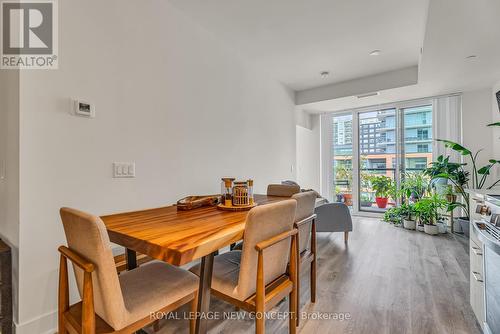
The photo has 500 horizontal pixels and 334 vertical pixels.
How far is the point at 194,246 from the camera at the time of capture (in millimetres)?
938

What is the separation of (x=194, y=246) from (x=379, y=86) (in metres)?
4.17

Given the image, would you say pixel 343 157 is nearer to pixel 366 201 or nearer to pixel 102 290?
pixel 366 201

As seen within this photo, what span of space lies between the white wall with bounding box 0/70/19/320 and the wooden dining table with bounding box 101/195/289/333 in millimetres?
623

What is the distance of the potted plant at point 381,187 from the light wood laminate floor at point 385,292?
165 cm

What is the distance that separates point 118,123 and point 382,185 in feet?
16.6

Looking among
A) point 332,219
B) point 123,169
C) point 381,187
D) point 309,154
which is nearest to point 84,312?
point 123,169

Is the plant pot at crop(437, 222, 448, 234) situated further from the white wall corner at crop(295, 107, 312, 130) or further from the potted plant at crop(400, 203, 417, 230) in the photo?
the white wall corner at crop(295, 107, 312, 130)

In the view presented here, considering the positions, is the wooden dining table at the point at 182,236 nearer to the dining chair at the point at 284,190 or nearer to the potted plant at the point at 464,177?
the dining chair at the point at 284,190

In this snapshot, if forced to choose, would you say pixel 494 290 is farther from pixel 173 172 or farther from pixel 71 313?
pixel 173 172

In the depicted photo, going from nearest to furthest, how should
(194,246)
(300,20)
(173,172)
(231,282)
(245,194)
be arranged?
(194,246), (231,282), (245,194), (173,172), (300,20)

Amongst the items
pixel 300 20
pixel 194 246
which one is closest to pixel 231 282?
pixel 194 246

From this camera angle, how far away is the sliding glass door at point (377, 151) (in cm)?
462

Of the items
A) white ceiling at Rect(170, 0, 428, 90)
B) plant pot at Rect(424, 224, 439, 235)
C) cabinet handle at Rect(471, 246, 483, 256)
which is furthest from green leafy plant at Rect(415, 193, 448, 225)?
cabinet handle at Rect(471, 246, 483, 256)

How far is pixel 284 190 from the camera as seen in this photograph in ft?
8.10
